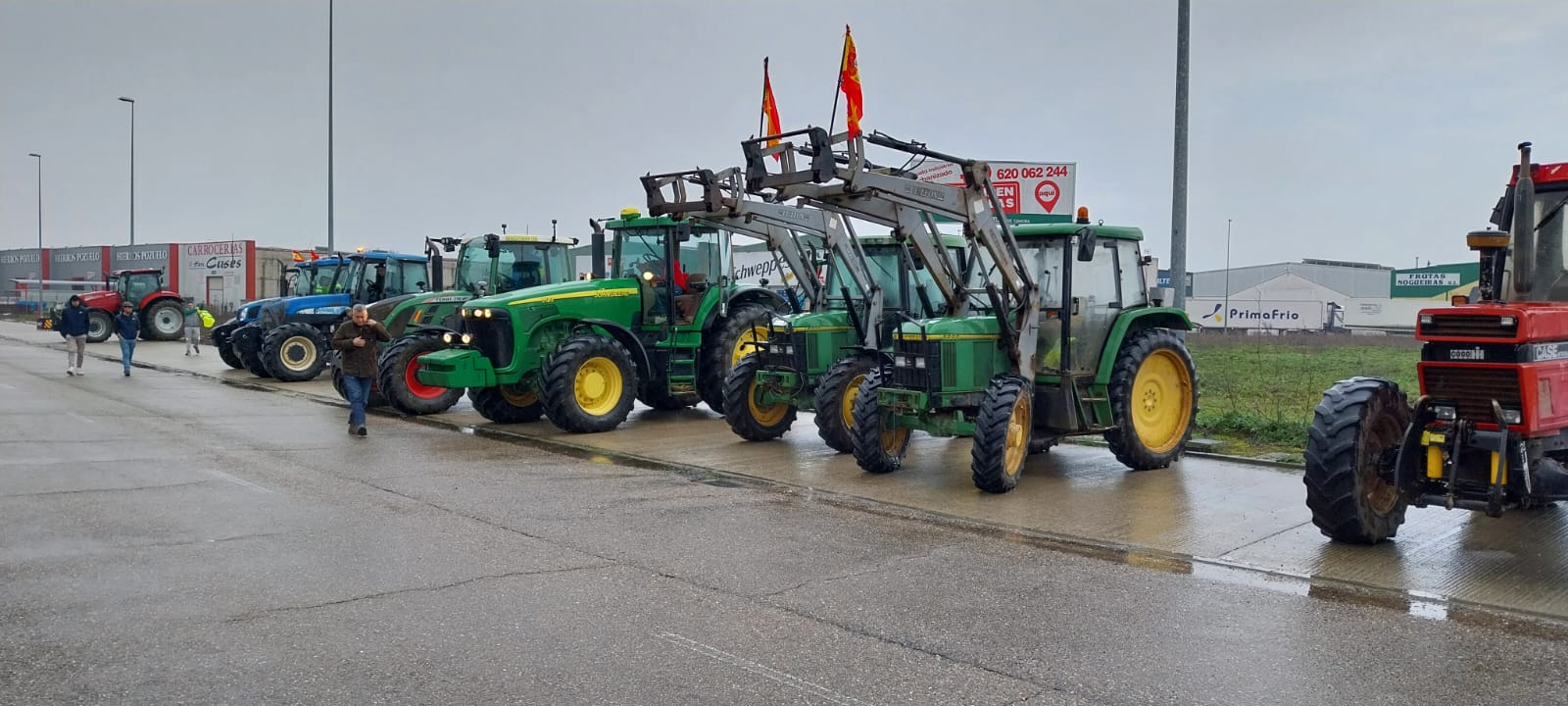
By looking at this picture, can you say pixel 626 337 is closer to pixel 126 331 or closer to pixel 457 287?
pixel 457 287

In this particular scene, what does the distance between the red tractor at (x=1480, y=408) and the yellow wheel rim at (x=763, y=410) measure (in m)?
6.57

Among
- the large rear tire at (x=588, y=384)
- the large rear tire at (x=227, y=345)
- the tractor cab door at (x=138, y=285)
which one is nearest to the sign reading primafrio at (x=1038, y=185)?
the large rear tire at (x=588, y=384)

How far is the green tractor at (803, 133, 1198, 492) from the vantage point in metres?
9.92

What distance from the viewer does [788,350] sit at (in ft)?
41.0

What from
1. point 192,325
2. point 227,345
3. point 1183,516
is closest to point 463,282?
point 227,345

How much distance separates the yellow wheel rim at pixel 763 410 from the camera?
515 inches

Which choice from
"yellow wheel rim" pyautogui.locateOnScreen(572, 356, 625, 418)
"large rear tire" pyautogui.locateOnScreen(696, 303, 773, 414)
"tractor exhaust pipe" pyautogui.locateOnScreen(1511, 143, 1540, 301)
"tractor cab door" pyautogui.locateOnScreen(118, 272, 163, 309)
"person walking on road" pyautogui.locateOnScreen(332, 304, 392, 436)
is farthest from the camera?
"tractor cab door" pyautogui.locateOnScreen(118, 272, 163, 309)

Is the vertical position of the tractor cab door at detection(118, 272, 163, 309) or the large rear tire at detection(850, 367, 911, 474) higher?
the tractor cab door at detection(118, 272, 163, 309)

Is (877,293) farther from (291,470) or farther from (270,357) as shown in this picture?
(270,357)

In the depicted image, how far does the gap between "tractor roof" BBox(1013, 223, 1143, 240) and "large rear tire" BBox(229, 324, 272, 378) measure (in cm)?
1613

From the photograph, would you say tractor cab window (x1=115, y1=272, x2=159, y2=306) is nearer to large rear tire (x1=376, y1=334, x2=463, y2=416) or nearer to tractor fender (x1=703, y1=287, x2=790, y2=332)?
large rear tire (x1=376, y1=334, x2=463, y2=416)

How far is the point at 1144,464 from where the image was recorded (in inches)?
437

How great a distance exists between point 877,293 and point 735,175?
75.7 inches

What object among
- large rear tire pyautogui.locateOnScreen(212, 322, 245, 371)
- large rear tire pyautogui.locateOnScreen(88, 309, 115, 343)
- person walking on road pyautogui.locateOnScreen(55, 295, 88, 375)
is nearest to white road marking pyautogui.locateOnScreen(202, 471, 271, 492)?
person walking on road pyautogui.locateOnScreen(55, 295, 88, 375)
